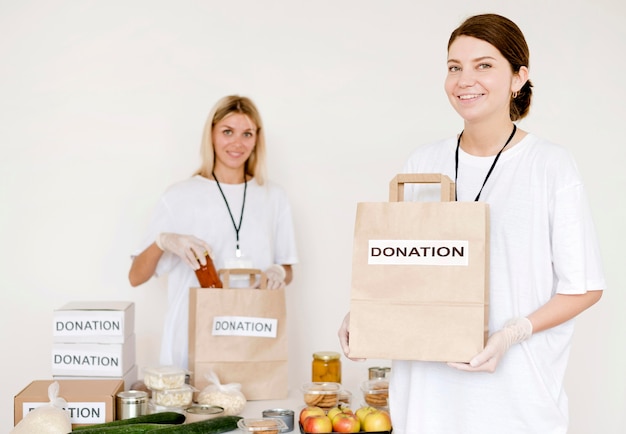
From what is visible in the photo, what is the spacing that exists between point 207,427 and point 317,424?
11.2 inches

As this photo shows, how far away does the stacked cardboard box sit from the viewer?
7.35ft

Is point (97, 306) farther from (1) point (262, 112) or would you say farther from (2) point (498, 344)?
(1) point (262, 112)

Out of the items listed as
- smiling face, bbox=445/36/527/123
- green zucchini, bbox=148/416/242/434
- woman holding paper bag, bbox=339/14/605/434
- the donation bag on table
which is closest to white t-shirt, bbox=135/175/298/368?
the donation bag on table

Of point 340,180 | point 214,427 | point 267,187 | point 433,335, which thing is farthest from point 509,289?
point 340,180

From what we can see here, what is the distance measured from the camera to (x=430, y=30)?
3605 millimetres

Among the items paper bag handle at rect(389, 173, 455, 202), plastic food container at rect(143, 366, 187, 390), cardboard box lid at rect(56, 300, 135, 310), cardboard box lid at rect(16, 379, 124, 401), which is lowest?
cardboard box lid at rect(16, 379, 124, 401)

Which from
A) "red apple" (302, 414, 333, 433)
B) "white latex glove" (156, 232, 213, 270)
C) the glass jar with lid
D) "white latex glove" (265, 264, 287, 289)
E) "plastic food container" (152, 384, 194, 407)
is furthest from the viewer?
"white latex glove" (265, 264, 287, 289)

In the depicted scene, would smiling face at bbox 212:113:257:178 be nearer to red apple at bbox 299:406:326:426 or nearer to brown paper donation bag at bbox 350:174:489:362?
red apple at bbox 299:406:326:426

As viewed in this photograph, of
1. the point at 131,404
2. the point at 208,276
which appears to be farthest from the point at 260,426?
the point at 208,276

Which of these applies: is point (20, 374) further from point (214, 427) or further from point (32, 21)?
point (214, 427)

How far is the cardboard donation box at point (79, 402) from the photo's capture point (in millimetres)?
2016

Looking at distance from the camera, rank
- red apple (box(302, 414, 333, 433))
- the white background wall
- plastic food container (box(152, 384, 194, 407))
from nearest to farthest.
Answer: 1. red apple (box(302, 414, 333, 433))
2. plastic food container (box(152, 384, 194, 407))
3. the white background wall

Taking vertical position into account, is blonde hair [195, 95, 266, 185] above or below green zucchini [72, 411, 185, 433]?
above

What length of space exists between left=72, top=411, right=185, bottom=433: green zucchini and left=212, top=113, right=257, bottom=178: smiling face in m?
1.17
